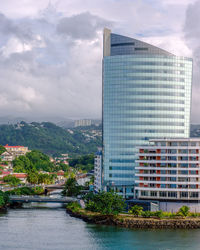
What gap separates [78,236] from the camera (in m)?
99.6

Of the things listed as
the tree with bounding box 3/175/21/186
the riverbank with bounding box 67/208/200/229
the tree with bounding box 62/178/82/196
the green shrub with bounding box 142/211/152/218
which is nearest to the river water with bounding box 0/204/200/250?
the riverbank with bounding box 67/208/200/229

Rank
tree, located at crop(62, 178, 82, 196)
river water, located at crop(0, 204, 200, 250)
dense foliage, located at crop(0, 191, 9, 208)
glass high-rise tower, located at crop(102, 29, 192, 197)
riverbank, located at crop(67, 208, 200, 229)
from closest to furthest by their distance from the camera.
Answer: river water, located at crop(0, 204, 200, 250) → riverbank, located at crop(67, 208, 200, 229) → dense foliage, located at crop(0, 191, 9, 208) → glass high-rise tower, located at crop(102, 29, 192, 197) → tree, located at crop(62, 178, 82, 196)

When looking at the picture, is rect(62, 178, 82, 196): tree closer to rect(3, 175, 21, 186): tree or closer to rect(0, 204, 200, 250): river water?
rect(3, 175, 21, 186): tree

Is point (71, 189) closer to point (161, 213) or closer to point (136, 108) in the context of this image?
point (136, 108)

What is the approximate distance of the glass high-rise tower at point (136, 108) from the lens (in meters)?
141

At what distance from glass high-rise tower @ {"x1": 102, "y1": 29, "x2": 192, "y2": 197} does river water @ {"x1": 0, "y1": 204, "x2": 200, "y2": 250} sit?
2634 centimetres

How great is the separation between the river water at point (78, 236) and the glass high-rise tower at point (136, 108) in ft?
86.4

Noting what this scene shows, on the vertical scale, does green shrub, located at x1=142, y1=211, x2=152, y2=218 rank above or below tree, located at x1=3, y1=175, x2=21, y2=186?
below

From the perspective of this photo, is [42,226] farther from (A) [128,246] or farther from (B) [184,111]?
(B) [184,111]

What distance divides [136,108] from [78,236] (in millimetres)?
52295

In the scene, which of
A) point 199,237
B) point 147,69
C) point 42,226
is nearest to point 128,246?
point 199,237


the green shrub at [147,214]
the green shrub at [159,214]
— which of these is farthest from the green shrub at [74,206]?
the green shrub at [159,214]

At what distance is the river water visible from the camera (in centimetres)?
9150

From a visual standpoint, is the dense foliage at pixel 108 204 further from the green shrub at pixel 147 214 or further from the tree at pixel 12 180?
the tree at pixel 12 180
